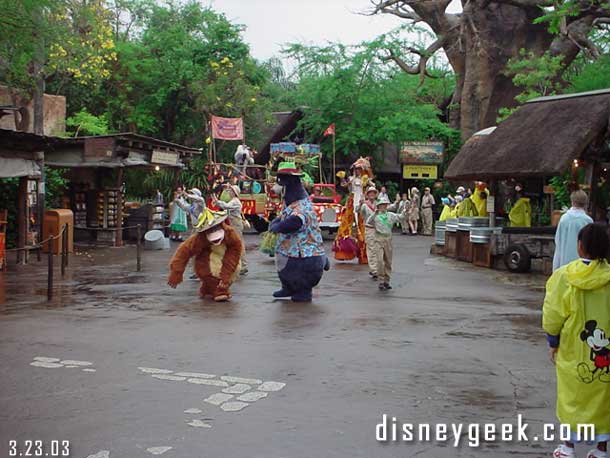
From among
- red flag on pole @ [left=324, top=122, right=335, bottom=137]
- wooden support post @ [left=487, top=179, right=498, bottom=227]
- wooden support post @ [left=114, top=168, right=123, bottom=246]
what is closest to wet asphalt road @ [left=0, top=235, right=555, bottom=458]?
wooden support post @ [left=487, top=179, right=498, bottom=227]

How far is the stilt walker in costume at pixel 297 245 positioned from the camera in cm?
1185

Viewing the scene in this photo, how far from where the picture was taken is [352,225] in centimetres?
1956

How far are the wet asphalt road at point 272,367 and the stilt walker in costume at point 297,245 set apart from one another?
36 cm

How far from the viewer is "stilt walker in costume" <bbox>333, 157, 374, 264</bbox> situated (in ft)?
61.5

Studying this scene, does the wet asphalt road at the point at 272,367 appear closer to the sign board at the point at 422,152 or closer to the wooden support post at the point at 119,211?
→ the wooden support post at the point at 119,211

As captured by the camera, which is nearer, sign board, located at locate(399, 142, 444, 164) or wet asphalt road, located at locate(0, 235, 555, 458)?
wet asphalt road, located at locate(0, 235, 555, 458)

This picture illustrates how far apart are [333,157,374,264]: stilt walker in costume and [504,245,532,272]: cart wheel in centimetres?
333

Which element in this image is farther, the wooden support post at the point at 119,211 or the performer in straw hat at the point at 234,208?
the wooden support post at the point at 119,211

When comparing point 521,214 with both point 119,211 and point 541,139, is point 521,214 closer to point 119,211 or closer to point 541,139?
point 541,139

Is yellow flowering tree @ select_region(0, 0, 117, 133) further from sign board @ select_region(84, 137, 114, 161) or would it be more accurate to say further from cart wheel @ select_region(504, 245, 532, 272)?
cart wheel @ select_region(504, 245, 532, 272)

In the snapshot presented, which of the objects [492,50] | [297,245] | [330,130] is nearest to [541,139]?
[297,245]

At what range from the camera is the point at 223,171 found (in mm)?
29609

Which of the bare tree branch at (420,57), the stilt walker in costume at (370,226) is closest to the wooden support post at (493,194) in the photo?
the stilt walker in costume at (370,226)

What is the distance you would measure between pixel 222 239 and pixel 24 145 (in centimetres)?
759
